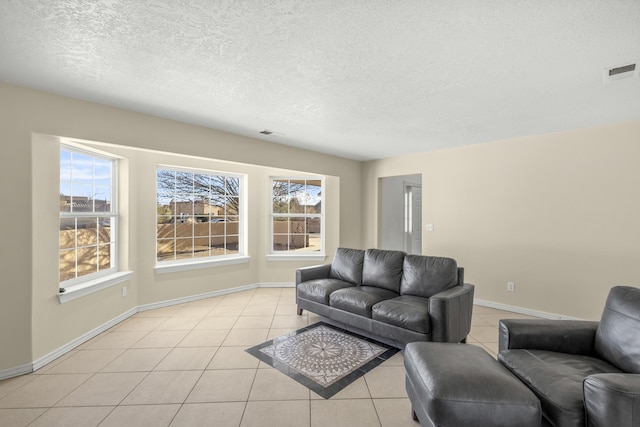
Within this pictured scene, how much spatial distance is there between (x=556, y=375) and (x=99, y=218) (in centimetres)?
440

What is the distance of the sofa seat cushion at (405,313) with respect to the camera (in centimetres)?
247

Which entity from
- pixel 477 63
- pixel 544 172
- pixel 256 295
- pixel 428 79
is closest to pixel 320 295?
pixel 256 295

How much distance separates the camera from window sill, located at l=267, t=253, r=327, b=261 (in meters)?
5.02

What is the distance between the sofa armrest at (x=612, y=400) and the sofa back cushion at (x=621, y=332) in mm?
443

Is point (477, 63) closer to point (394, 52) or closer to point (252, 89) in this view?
point (394, 52)

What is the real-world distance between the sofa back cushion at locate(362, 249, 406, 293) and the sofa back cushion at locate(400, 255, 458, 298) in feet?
0.33

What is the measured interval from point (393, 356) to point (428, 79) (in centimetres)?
245

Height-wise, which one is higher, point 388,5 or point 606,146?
point 388,5

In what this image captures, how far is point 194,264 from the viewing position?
13.9 feet

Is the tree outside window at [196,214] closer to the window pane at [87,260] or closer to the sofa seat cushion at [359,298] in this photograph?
the window pane at [87,260]

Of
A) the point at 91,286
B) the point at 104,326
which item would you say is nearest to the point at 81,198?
the point at 91,286

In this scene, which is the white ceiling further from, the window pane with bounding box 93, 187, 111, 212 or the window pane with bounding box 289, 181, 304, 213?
the window pane with bounding box 289, 181, 304, 213

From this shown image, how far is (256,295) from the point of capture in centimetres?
453

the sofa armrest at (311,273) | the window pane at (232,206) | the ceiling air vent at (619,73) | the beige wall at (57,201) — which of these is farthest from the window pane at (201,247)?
the ceiling air vent at (619,73)
